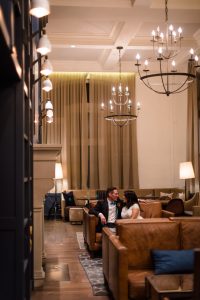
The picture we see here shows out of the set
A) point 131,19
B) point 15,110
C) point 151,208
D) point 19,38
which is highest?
point 131,19

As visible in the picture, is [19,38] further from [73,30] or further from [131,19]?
[73,30]

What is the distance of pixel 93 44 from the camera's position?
1126 cm

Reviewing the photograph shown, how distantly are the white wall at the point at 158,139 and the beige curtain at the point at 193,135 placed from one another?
161 centimetres

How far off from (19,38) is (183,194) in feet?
34.3

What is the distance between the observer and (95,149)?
13.8 m

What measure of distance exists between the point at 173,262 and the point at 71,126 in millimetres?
9689

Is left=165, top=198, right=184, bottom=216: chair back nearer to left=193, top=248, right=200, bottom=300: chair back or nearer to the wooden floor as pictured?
the wooden floor

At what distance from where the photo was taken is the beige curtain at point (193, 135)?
467 inches

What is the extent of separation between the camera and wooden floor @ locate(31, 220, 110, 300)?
5215mm

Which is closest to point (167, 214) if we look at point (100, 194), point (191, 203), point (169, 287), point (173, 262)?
point (173, 262)

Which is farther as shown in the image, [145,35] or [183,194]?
[183,194]

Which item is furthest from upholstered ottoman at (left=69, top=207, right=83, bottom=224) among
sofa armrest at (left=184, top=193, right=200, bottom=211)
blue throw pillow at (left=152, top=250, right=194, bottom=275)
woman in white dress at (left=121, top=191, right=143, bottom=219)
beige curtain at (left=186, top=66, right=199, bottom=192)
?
blue throw pillow at (left=152, top=250, right=194, bottom=275)

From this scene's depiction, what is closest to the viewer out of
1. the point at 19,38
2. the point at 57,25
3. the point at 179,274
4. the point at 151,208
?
the point at 19,38

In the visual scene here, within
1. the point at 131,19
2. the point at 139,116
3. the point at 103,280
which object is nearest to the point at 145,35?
the point at 131,19
